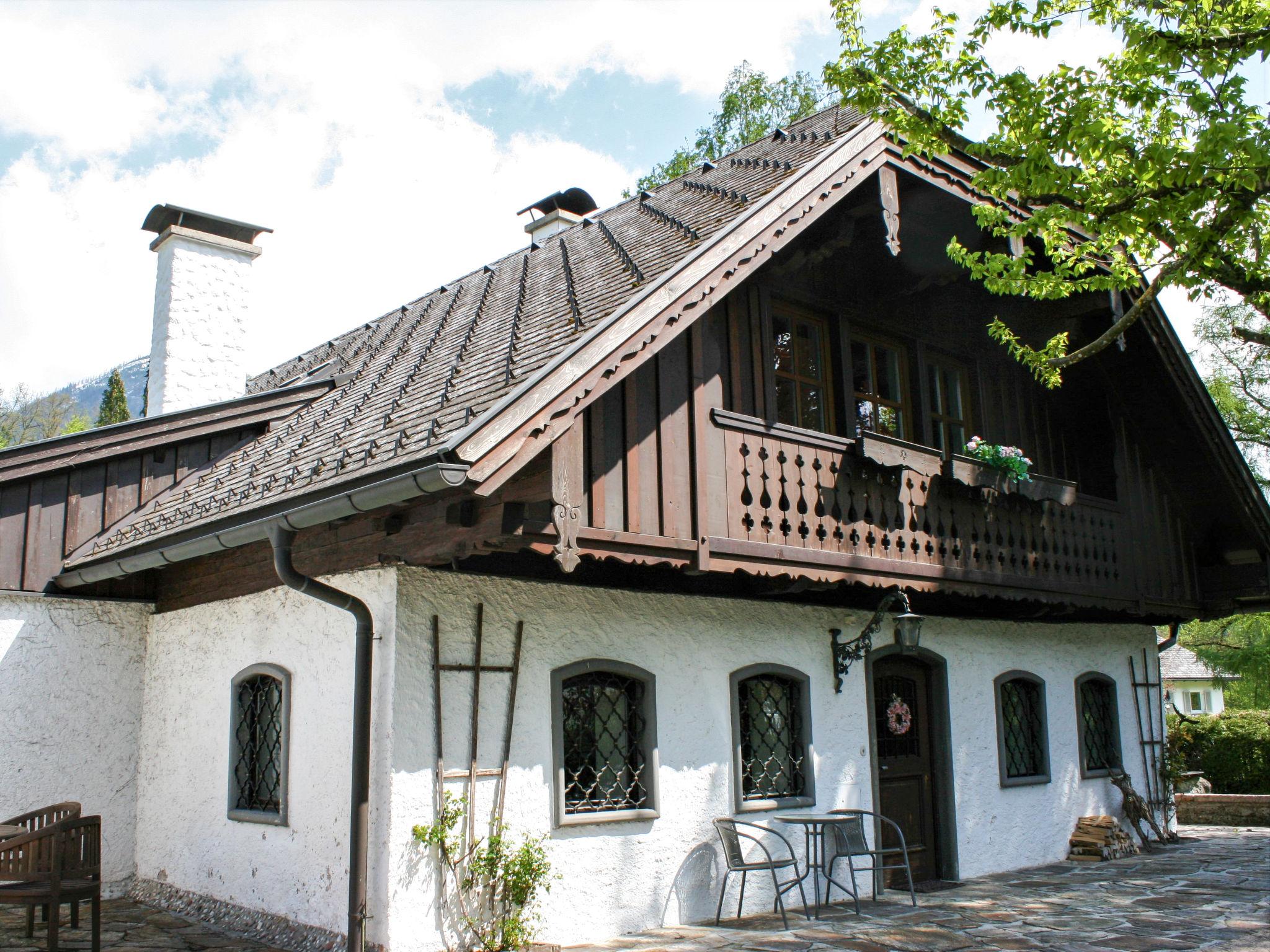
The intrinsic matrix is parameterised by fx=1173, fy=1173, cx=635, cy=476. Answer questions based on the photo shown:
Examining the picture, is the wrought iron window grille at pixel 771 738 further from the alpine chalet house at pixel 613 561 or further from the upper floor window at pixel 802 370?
the upper floor window at pixel 802 370

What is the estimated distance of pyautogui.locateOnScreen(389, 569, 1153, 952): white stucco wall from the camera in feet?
23.7

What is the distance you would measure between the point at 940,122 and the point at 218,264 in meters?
7.15

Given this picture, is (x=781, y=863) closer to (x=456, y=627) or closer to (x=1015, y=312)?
(x=456, y=627)

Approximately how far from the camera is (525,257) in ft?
41.3

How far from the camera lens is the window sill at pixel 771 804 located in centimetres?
892

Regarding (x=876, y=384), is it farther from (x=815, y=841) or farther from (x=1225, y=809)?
(x=1225, y=809)

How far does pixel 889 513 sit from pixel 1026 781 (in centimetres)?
396

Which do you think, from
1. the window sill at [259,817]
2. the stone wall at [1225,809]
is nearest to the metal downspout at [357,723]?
the window sill at [259,817]

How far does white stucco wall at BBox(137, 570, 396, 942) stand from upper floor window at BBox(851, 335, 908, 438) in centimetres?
489

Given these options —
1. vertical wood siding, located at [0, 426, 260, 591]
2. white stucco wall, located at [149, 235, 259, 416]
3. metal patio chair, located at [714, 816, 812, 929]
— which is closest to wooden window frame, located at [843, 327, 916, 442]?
metal patio chair, located at [714, 816, 812, 929]

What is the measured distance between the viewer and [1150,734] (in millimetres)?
13680

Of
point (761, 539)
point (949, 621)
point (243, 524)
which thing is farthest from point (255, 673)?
point (949, 621)

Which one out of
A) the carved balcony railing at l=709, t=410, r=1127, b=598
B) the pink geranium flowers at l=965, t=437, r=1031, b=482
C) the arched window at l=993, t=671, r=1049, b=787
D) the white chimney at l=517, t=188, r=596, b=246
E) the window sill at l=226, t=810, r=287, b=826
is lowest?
the window sill at l=226, t=810, r=287, b=826

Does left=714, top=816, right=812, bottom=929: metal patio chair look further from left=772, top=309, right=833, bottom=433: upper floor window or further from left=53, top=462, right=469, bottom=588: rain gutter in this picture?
left=53, top=462, right=469, bottom=588: rain gutter
